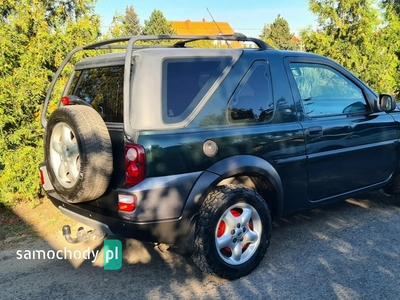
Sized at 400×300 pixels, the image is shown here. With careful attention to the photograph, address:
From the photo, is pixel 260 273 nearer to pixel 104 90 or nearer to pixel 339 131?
pixel 339 131

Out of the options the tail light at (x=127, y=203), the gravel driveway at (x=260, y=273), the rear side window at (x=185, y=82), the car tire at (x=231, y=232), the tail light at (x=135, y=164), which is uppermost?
the rear side window at (x=185, y=82)

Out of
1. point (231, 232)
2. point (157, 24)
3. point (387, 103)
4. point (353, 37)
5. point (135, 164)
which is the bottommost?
point (231, 232)

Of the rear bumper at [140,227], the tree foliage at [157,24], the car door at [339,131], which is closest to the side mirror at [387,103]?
the car door at [339,131]

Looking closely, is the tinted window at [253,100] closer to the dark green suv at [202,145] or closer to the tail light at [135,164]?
the dark green suv at [202,145]

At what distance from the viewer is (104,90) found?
11.7 ft

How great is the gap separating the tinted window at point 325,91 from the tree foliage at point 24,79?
304cm

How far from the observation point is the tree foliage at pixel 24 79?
5.04 m

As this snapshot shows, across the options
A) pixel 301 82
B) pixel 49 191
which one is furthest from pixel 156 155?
pixel 301 82

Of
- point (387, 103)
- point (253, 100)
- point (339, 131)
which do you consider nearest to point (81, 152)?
point (253, 100)

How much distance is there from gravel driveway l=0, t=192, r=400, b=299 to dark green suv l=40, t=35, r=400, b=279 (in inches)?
8.9

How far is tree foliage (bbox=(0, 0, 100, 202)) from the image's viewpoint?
5.04m

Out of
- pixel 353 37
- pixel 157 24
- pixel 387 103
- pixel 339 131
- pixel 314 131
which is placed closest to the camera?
pixel 314 131

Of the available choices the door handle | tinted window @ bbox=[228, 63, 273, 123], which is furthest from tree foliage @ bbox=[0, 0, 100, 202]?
the door handle

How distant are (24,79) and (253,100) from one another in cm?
306
